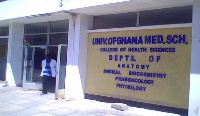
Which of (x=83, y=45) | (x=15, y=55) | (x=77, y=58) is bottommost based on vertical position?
(x=77, y=58)

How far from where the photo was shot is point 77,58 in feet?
32.6

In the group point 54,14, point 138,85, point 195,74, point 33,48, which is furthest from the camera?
point 33,48

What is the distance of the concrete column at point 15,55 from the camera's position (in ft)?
44.1

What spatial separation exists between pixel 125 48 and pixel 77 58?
2081mm

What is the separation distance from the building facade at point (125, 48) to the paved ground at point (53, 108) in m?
0.56

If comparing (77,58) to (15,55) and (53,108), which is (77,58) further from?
(15,55)

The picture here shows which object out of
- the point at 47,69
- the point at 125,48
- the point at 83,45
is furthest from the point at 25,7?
the point at 125,48

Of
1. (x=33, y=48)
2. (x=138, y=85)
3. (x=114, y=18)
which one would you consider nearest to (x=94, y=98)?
(x=138, y=85)

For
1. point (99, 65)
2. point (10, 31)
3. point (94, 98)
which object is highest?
point (10, 31)

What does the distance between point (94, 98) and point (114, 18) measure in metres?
3.31

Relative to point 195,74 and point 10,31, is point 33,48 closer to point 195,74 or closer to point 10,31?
point 10,31

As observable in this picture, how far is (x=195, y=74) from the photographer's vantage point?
6.97 meters

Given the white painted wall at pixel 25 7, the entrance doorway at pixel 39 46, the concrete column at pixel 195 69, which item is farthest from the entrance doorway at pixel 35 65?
the concrete column at pixel 195 69

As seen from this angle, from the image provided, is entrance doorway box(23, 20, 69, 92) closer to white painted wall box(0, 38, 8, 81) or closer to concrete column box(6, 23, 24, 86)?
concrete column box(6, 23, 24, 86)
